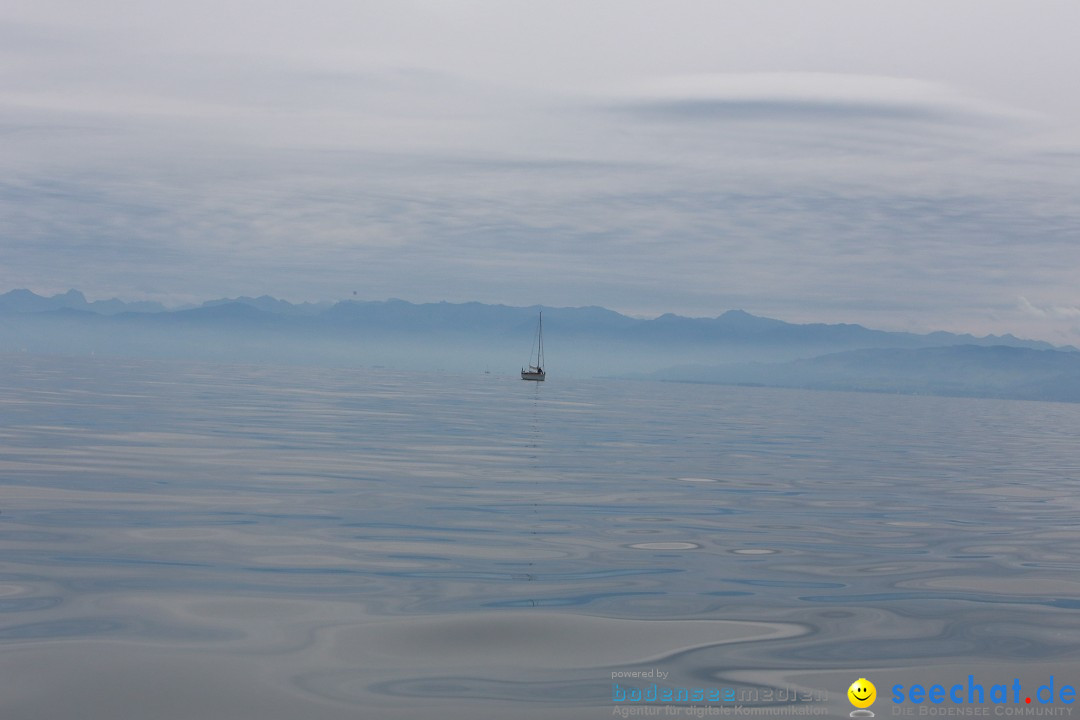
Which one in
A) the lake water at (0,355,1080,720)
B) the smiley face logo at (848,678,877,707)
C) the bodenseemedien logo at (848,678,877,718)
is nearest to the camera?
the bodenseemedien logo at (848,678,877,718)

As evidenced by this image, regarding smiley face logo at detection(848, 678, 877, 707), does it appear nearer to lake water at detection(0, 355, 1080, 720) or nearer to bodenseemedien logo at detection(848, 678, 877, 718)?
bodenseemedien logo at detection(848, 678, 877, 718)

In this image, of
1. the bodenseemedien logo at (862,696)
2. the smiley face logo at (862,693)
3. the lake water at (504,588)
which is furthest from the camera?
the lake water at (504,588)

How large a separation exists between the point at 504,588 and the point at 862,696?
5.25m

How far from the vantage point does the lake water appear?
391 inches

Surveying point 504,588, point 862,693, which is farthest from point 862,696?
point 504,588

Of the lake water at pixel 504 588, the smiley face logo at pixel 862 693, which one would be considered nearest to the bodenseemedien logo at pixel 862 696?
the smiley face logo at pixel 862 693

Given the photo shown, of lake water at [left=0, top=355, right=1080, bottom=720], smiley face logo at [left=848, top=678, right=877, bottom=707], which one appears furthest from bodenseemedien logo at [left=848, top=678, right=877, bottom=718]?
lake water at [left=0, top=355, right=1080, bottom=720]

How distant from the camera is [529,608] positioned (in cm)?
1280

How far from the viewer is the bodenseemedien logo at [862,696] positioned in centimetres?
952

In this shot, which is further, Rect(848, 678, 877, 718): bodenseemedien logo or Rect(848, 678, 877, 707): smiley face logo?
Rect(848, 678, 877, 707): smiley face logo

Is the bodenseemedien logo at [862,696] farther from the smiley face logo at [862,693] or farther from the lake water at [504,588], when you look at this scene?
the lake water at [504,588]

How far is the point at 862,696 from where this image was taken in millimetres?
9961

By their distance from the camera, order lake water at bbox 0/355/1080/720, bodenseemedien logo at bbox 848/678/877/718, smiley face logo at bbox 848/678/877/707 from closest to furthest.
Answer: bodenseemedien logo at bbox 848/678/877/718 → smiley face logo at bbox 848/678/877/707 → lake water at bbox 0/355/1080/720

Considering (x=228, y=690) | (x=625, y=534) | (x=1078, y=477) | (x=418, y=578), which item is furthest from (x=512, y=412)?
(x=228, y=690)
